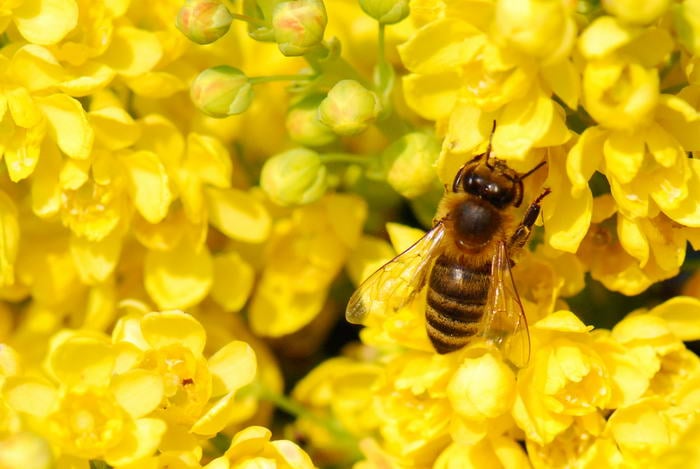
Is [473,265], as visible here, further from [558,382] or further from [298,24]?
[298,24]

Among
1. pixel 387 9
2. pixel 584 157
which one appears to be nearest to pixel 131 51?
pixel 387 9

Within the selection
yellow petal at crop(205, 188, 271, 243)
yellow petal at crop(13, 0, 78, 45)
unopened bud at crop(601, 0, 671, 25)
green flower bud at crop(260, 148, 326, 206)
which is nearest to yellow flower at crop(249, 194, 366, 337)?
yellow petal at crop(205, 188, 271, 243)

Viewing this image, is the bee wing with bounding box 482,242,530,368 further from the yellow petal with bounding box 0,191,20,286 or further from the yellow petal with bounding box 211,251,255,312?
the yellow petal with bounding box 0,191,20,286

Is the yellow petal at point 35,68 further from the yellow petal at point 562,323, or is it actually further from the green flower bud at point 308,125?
the yellow petal at point 562,323

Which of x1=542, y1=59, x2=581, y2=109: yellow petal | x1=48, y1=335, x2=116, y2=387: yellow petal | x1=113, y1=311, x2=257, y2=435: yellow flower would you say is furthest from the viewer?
x1=113, y1=311, x2=257, y2=435: yellow flower

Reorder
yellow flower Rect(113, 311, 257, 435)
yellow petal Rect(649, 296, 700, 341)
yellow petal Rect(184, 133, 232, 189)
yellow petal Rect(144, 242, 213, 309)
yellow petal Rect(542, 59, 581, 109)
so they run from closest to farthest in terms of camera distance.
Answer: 1. yellow petal Rect(542, 59, 581, 109)
2. yellow flower Rect(113, 311, 257, 435)
3. yellow petal Rect(649, 296, 700, 341)
4. yellow petal Rect(184, 133, 232, 189)
5. yellow petal Rect(144, 242, 213, 309)

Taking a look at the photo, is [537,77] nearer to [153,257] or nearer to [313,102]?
[313,102]

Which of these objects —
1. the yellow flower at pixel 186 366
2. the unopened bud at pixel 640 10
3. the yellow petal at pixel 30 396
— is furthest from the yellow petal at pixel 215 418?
the unopened bud at pixel 640 10

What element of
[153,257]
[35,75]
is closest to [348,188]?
[153,257]
